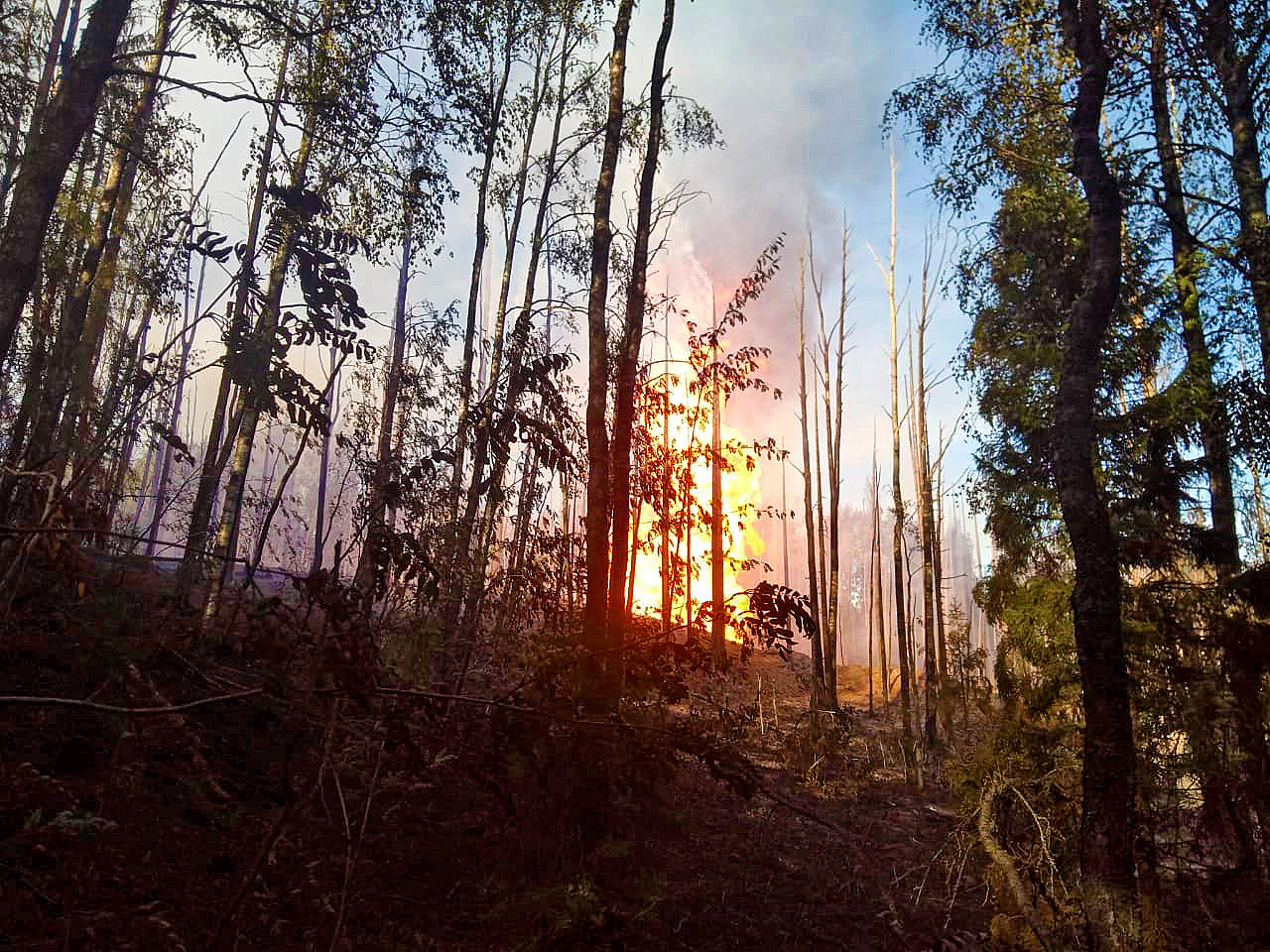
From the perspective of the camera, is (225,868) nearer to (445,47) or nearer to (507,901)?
(507,901)

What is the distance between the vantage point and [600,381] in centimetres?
736

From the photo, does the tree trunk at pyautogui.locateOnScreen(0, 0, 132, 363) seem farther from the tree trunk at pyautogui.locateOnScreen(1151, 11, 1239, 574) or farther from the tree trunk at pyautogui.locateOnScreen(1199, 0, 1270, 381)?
the tree trunk at pyautogui.locateOnScreen(1199, 0, 1270, 381)

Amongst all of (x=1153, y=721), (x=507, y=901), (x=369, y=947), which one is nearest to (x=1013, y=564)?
(x=1153, y=721)

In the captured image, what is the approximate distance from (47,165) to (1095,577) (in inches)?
335

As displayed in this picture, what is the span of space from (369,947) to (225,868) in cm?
125

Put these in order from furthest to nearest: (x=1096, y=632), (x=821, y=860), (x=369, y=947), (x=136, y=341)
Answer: (x=136, y=341) → (x=821, y=860) → (x=1096, y=632) → (x=369, y=947)

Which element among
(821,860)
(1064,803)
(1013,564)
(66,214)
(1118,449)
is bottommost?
(821,860)

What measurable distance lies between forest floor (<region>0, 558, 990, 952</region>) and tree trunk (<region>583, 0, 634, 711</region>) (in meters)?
1.36

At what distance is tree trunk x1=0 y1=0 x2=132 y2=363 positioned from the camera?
5.12 m

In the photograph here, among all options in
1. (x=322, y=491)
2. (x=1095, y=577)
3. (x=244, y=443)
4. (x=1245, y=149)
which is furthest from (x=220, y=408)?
(x=1245, y=149)

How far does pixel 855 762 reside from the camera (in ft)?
48.2

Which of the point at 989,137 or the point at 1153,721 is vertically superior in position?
the point at 989,137

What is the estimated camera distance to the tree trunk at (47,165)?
512 centimetres

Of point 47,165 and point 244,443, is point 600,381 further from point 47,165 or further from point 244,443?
point 244,443
